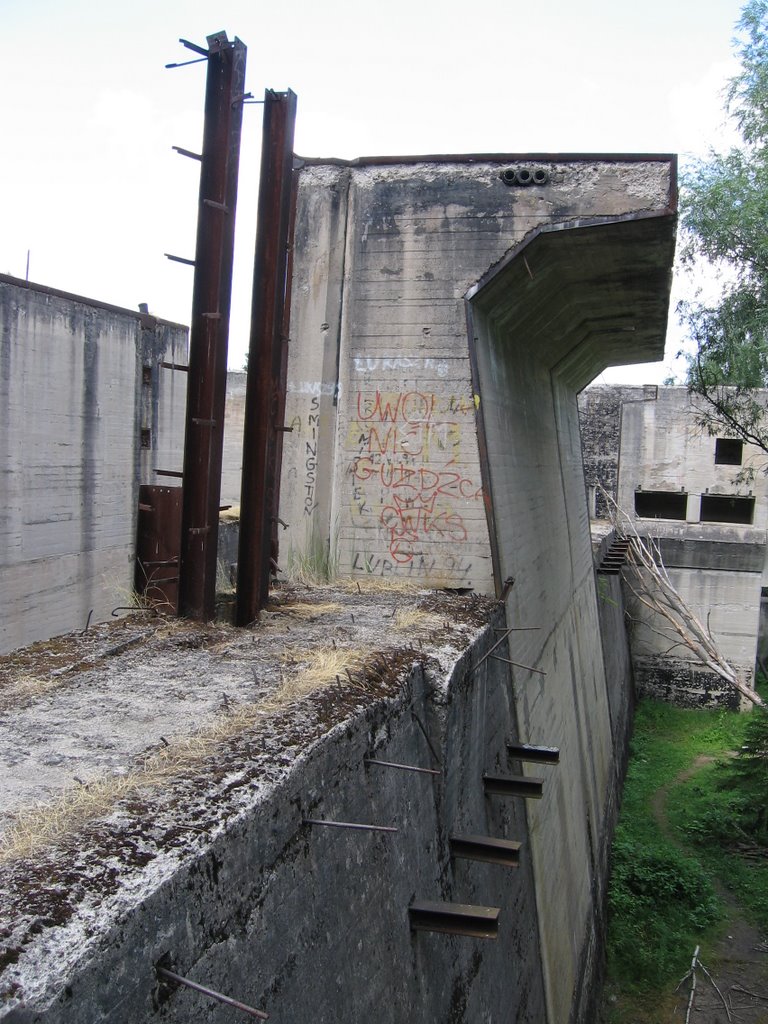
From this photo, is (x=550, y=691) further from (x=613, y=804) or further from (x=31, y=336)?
(x=31, y=336)

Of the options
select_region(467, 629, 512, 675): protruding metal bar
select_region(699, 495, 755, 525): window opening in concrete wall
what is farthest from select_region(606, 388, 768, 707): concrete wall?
select_region(467, 629, 512, 675): protruding metal bar

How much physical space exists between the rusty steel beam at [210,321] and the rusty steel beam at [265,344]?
0.83 ft

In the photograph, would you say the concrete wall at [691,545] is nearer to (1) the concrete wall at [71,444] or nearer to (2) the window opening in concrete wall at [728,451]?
(2) the window opening in concrete wall at [728,451]

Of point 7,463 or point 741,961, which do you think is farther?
point 7,463

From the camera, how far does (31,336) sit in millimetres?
11766

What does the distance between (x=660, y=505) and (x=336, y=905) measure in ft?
74.0

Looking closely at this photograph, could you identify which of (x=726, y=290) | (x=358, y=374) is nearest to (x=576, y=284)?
(x=358, y=374)

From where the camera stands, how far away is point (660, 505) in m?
24.3

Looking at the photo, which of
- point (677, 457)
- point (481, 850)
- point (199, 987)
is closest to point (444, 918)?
point (481, 850)

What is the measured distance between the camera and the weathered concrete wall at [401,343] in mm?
7230

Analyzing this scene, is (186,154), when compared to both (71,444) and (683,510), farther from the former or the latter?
(683,510)

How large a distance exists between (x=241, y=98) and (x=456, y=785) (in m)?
4.49

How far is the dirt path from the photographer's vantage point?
888 cm

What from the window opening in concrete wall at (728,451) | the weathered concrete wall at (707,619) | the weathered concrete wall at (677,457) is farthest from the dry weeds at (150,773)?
the window opening in concrete wall at (728,451)
